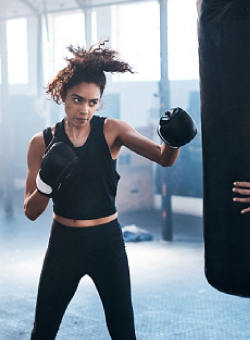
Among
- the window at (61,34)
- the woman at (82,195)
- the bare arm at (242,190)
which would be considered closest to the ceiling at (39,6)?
the window at (61,34)

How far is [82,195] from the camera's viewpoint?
1.61m

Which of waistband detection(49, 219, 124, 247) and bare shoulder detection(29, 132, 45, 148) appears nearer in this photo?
waistband detection(49, 219, 124, 247)

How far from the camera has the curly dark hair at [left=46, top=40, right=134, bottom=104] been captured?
167 centimetres

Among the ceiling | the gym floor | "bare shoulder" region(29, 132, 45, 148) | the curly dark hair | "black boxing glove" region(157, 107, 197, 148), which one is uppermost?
the ceiling

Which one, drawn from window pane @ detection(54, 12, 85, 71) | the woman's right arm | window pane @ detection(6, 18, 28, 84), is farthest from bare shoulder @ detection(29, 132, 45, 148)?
window pane @ detection(6, 18, 28, 84)

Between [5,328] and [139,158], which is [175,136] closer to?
[5,328]

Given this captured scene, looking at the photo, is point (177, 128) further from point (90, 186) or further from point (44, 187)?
point (44, 187)

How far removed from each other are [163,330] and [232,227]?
1.42m

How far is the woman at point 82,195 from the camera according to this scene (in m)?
1.53

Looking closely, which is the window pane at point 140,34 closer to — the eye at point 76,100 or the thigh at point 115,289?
the eye at point 76,100

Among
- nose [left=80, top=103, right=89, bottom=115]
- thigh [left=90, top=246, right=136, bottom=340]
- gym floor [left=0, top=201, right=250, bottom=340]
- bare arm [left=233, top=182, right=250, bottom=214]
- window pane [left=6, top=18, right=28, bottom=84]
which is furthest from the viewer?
window pane [left=6, top=18, right=28, bottom=84]

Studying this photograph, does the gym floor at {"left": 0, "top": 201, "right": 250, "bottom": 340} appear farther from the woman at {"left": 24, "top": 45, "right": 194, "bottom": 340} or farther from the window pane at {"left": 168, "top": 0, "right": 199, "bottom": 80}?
the window pane at {"left": 168, "top": 0, "right": 199, "bottom": 80}

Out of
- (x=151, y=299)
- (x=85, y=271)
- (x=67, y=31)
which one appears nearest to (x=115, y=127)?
(x=85, y=271)

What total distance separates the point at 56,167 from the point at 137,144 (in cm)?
31
